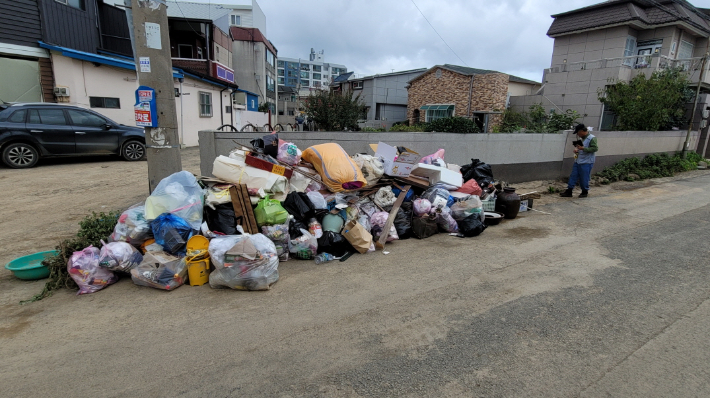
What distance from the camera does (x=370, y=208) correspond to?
5.37 metres

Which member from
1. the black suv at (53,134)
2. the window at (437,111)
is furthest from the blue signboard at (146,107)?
the window at (437,111)

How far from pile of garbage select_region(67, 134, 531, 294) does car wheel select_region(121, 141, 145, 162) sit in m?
6.13

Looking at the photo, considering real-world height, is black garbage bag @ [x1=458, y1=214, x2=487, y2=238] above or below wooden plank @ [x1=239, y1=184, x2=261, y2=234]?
below

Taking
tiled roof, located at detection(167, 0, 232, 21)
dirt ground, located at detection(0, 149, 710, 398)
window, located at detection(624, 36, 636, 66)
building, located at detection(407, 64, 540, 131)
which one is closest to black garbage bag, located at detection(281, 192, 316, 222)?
dirt ground, located at detection(0, 149, 710, 398)

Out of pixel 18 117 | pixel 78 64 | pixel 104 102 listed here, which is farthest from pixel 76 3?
pixel 18 117

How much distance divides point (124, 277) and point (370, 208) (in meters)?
3.14

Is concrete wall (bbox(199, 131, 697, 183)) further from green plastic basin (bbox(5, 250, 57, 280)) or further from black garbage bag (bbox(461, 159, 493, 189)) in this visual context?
green plastic basin (bbox(5, 250, 57, 280))

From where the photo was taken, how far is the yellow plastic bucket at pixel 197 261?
145 inches

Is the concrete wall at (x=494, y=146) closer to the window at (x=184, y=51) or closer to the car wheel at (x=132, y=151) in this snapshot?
the car wheel at (x=132, y=151)

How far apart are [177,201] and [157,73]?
1.66 meters

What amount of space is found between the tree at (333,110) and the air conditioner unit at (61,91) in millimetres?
7718

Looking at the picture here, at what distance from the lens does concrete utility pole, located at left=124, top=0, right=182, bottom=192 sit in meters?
4.34

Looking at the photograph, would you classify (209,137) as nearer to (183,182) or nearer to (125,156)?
(183,182)

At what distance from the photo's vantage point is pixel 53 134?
28.5ft
